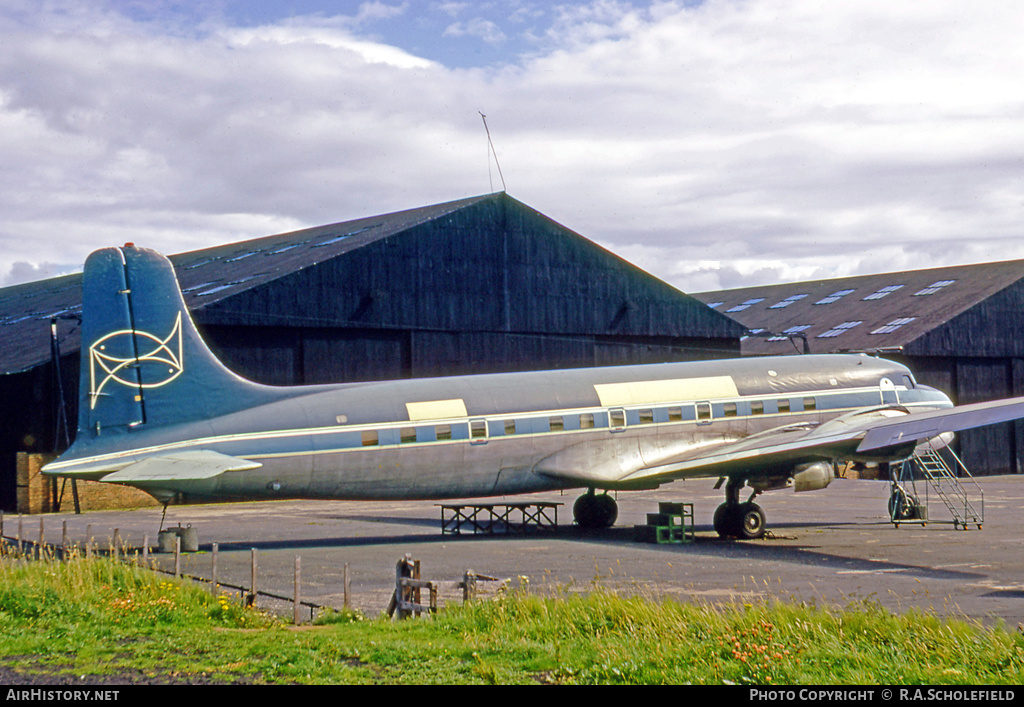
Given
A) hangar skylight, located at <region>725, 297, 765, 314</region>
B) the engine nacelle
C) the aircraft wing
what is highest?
hangar skylight, located at <region>725, 297, 765, 314</region>

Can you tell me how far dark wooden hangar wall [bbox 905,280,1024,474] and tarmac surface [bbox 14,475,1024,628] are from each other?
24.1 metres

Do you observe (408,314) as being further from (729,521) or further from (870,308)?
(870,308)

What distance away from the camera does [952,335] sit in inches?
2579

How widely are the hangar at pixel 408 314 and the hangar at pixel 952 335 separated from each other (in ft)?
34.8

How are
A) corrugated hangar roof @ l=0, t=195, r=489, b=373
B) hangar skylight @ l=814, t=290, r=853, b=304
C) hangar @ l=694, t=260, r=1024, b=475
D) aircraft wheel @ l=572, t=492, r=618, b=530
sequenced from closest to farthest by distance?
aircraft wheel @ l=572, t=492, r=618, b=530, corrugated hangar roof @ l=0, t=195, r=489, b=373, hangar @ l=694, t=260, r=1024, b=475, hangar skylight @ l=814, t=290, r=853, b=304

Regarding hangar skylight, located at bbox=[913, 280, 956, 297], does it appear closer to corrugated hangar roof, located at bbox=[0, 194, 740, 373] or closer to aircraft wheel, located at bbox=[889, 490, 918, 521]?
corrugated hangar roof, located at bbox=[0, 194, 740, 373]

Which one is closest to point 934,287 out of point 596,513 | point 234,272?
point 234,272

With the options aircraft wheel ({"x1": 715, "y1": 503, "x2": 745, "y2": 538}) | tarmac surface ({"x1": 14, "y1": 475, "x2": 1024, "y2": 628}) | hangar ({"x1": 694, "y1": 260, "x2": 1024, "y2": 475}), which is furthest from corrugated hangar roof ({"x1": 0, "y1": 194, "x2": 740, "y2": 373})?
aircraft wheel ({"x1": 715, "y1": 503, "x2": 745, "y2": 538})

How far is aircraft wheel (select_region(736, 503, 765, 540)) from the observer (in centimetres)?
2911

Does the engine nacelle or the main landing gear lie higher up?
the engine nacelle

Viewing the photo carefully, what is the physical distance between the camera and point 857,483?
5825cm

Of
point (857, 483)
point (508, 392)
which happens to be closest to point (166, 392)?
point (508, 392)

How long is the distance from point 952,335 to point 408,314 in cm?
3692

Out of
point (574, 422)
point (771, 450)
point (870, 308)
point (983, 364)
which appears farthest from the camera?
point (870, 308)
